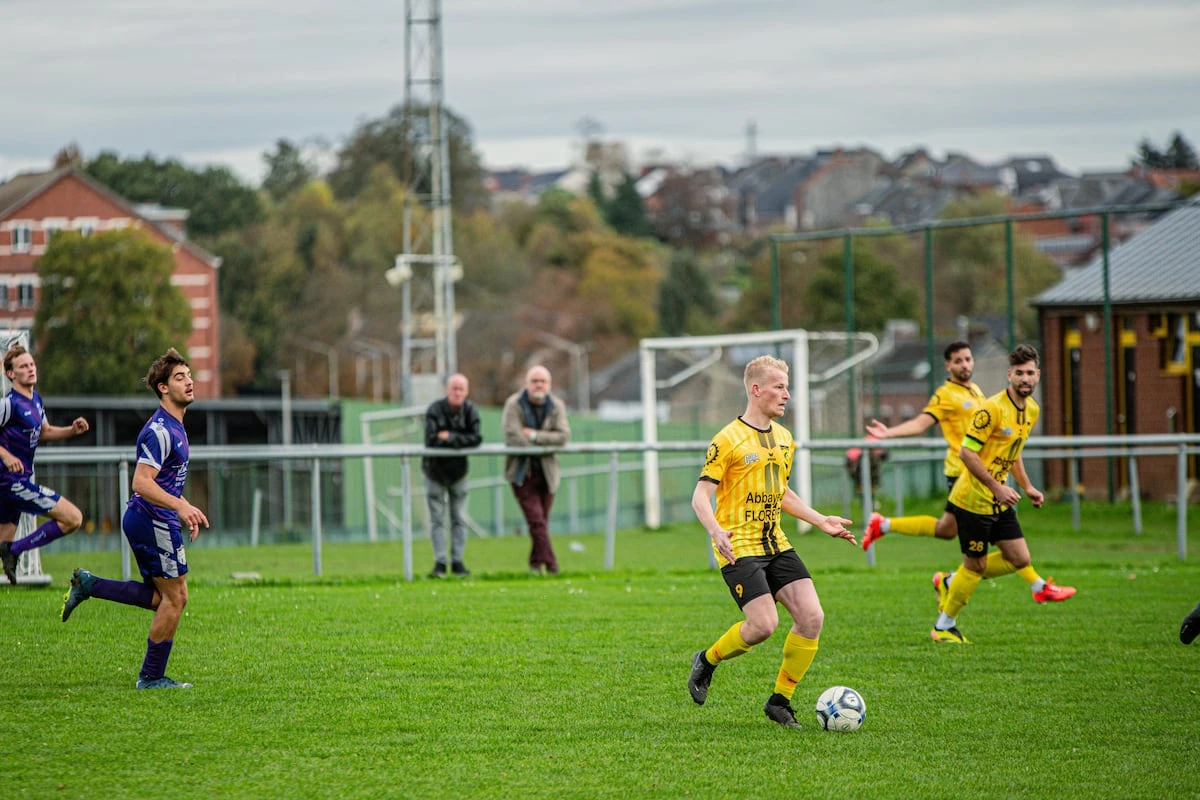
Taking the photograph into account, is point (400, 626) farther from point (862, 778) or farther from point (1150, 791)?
point (1150, 791)

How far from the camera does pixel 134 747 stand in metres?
7.01

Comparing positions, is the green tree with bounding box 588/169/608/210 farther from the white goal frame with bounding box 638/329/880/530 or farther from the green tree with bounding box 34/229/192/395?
the white goal frame with bounding box 638/329/880/530

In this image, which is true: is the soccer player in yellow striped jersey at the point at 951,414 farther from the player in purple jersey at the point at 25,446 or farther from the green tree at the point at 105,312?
the green tree at the point at 105,312

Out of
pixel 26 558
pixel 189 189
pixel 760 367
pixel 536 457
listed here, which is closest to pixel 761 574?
pixel 760 367

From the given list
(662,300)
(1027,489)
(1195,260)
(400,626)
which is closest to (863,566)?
(1027,489)

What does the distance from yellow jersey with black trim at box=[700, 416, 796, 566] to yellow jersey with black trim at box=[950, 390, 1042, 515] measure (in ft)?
9.89

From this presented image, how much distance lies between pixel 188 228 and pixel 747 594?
59.6m

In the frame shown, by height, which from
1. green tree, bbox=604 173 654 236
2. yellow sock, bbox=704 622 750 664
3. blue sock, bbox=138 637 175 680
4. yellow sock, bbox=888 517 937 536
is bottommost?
blue sock, bbox=138 637 175 680

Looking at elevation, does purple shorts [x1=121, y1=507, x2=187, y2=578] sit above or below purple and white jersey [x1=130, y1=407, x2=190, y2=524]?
below

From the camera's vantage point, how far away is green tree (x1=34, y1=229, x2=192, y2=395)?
Answer: 29.9 metres

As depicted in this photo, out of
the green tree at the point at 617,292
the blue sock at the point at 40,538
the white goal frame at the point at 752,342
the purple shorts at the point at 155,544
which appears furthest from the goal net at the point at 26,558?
the green tree at the point at 617,292

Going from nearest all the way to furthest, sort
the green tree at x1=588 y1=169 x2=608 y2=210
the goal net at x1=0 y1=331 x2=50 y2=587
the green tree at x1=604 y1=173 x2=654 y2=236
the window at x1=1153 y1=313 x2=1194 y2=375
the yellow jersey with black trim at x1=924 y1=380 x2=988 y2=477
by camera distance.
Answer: the yellow jersey with black trim at x1=924 y1=380 x2=988 y2=477
the goal net at x1=0 y1=331 x2=50 y2=587
the window at x1=1153 y1=313 x2=1194 y2=375
the green tree at x1=604 y1=173 x2=654 y2=236
the green tree at x1=588 y1=169 x2=608 y2=210

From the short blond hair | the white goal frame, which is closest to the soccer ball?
the short blond hair

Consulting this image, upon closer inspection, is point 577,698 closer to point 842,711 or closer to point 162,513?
point 842,711
